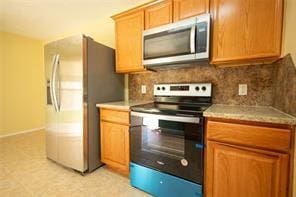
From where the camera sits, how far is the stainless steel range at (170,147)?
1393 mm

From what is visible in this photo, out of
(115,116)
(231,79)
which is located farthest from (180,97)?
(115,116)

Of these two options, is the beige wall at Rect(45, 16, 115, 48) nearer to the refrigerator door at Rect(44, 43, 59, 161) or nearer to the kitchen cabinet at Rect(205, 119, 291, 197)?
the refrigerator door at Rect(44, 43, 59, 161)

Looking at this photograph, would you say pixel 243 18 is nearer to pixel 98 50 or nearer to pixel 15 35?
pixel 98 50

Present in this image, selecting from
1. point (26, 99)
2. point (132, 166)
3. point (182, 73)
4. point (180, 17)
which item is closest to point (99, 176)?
point (132, 166)

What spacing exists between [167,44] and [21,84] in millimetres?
3639

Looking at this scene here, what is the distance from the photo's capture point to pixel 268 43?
1379 mm

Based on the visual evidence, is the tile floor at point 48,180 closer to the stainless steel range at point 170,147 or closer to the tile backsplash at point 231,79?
the stainless steel range at point 170,147

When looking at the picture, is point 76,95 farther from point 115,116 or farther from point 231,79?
point 231,79

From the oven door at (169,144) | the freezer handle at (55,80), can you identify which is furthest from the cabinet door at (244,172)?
the freezer handle at (55,80)

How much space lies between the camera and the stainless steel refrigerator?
1981mm

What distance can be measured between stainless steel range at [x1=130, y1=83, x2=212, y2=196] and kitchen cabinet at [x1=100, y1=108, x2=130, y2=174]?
0.15m

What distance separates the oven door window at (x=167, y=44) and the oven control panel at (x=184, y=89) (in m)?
0.43

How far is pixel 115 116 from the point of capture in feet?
6.54

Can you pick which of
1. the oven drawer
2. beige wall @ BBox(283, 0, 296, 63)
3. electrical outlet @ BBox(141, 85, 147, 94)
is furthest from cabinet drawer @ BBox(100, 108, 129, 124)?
beige wall @ BBox(283, 0, 296, 63)
